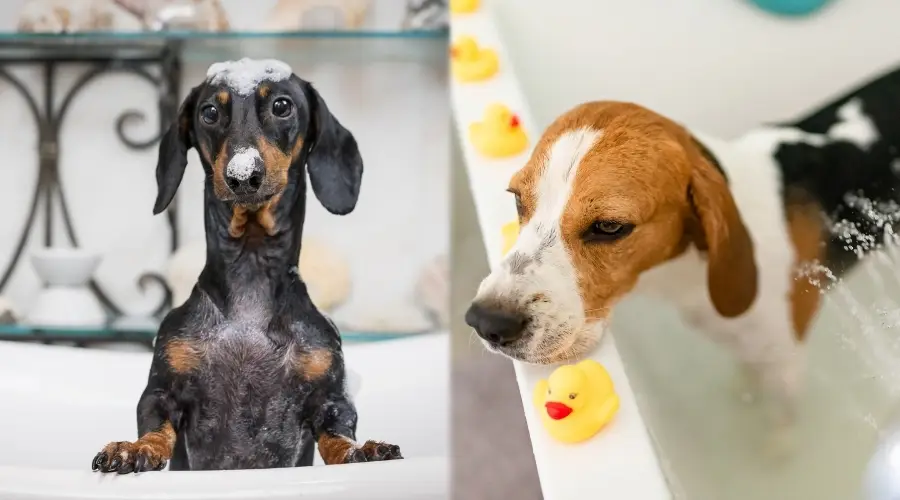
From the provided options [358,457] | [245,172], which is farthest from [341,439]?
[245,172]

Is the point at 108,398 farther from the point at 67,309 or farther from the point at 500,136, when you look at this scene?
the point at 500,136

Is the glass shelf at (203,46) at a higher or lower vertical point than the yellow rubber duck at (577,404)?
higher

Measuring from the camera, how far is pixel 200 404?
70 centimetres

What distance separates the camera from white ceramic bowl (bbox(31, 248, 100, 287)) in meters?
0.77

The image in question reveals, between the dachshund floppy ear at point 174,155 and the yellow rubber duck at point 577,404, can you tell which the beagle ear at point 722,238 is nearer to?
the yellow rubber duck at point 577,404

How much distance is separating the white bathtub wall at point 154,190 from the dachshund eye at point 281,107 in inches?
2.4

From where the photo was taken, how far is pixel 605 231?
2.40ft

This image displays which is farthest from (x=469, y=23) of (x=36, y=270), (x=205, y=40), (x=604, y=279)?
(x=36, y=270)

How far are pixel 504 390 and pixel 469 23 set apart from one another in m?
0.58

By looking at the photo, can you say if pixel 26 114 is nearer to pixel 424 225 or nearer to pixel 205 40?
pixel 205 40

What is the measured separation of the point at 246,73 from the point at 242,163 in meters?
0.10

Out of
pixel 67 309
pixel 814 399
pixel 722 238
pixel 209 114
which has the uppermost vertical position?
pixel 209 114

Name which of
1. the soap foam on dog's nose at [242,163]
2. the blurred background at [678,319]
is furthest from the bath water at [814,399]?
the soap foam on dog's nose at [242,163]

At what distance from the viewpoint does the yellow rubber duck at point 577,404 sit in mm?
607
